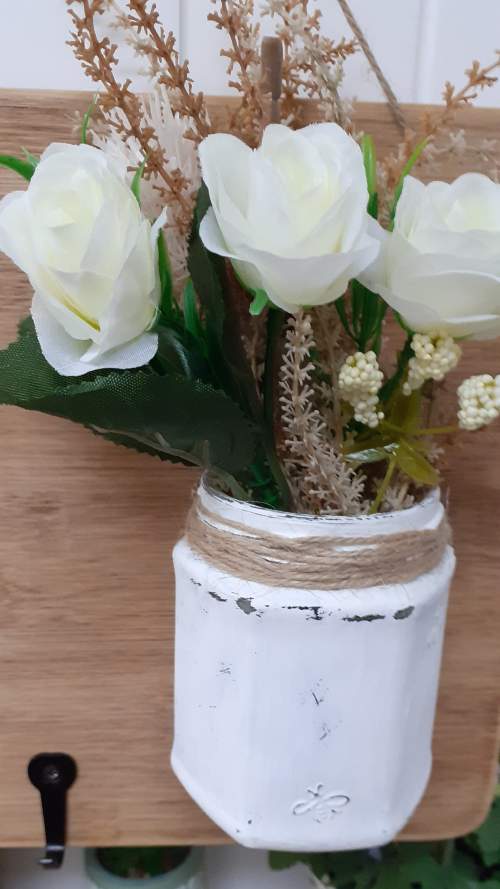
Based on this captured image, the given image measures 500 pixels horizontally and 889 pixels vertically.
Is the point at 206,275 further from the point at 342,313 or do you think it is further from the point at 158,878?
the point at 158,878

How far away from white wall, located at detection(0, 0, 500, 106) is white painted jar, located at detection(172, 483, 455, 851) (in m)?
0.31

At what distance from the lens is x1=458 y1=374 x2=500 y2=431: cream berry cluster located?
0.35 m

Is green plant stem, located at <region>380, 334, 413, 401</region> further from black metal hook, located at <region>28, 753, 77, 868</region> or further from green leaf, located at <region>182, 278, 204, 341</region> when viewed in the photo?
black metal hook, located at <region>28, 753, 77, 868</region>

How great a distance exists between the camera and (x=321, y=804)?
420 millimetres

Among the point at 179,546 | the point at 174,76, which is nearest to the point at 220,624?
the point at 179,546

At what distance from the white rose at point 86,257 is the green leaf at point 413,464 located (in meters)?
0.15

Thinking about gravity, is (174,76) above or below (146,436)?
above

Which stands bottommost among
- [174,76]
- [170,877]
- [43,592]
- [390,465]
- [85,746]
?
[170,877]

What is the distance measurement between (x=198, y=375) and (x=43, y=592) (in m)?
0.26

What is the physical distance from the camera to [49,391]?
1.21ft

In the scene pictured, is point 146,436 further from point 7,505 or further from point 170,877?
point 170,877

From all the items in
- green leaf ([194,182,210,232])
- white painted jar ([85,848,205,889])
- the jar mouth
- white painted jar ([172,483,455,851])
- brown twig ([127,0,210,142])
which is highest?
brown twig ([127,0,210,142])

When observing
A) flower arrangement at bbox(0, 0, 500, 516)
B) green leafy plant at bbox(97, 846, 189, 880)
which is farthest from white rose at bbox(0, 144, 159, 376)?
green leafy plant at bbox(97, 846, 189, 880)

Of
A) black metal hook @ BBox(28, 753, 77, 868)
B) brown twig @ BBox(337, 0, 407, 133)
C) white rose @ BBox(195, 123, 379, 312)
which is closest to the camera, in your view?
white rose @ BBox(195, 123, 379, 312)
